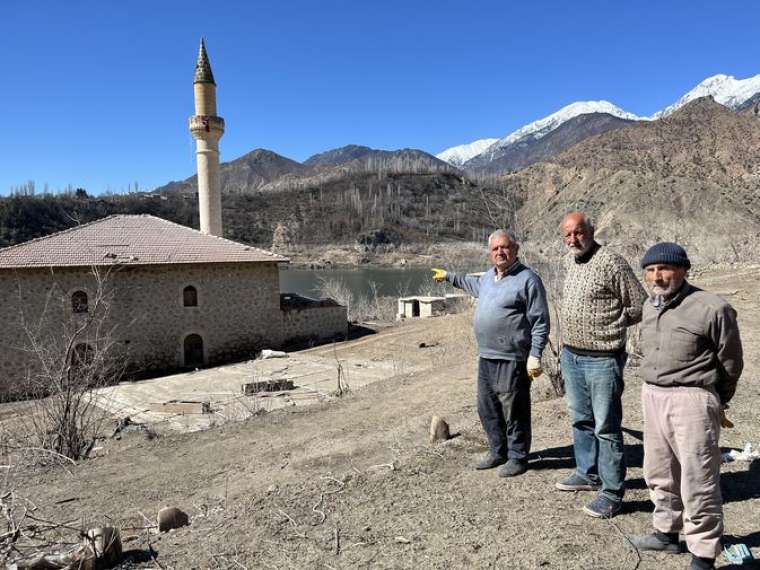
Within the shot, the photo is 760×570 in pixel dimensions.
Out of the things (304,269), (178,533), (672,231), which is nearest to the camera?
(178,533)

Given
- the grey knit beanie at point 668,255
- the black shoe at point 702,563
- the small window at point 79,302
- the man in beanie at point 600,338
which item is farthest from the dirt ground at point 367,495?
the small window at point 79,302

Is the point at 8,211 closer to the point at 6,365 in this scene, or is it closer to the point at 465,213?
the point at 6,365

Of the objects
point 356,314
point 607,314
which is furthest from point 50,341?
point 607,314

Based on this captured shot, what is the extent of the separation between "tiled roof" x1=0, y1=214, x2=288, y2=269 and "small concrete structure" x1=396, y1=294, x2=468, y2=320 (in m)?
7.70

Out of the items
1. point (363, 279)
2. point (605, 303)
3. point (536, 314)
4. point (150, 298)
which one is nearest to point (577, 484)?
point (536, 314)

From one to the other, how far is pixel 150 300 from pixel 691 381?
17694 mm

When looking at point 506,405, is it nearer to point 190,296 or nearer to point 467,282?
point 467,282

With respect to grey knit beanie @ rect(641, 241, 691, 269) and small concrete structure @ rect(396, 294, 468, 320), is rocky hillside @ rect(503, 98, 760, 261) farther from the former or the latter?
grey knit beanie @ rect(641, 241, 691, 269)

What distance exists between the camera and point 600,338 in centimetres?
331

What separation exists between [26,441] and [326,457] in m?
4.91

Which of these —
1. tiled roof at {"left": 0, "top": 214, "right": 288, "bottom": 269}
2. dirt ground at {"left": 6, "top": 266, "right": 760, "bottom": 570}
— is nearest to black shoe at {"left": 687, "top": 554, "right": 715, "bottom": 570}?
dirt ground at {"left": 6, "top": 266, "right": 760, "bottom": 570}

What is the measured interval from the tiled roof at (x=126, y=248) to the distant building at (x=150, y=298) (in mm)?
32

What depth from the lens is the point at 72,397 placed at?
24.2ft

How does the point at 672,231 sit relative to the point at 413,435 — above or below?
above
